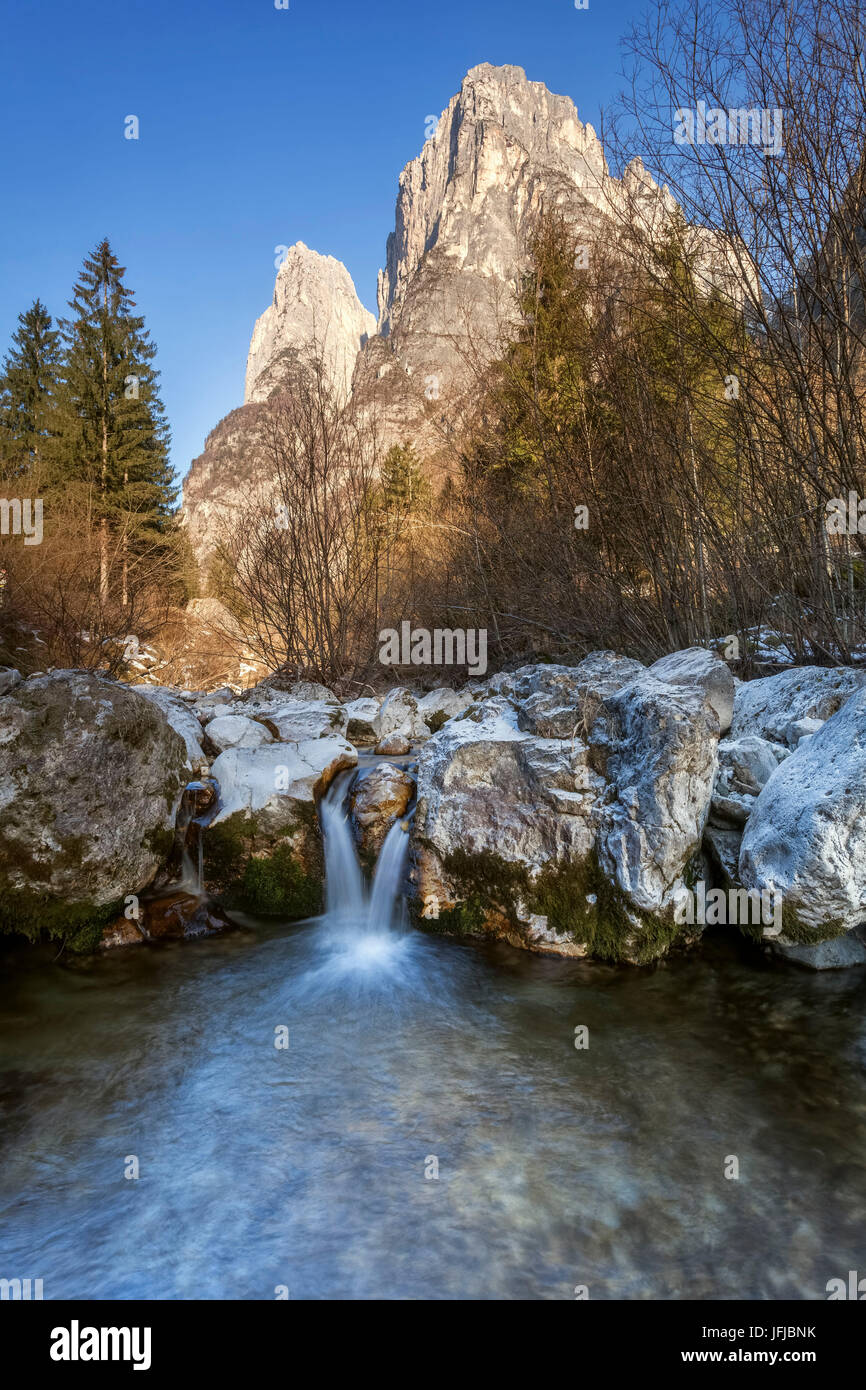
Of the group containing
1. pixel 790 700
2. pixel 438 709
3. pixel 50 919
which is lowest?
pixel 50 919

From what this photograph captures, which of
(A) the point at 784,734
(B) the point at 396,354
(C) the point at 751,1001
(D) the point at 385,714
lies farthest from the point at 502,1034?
(B) the point at 396,354

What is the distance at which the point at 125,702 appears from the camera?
5.00 metres

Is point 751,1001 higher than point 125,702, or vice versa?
point 125,702

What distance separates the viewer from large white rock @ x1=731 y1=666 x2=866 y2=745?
493 centimetres

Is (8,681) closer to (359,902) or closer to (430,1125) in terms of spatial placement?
(359,902)

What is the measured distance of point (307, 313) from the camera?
10312 cm

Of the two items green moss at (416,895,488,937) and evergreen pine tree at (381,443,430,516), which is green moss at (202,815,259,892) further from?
evergreen pine tree at (381,443,430,516)

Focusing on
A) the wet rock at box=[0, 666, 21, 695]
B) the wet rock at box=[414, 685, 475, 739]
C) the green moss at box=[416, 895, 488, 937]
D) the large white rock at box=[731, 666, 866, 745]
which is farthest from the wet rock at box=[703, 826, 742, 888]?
the wet rock at box=[0, 666, 21, 695]

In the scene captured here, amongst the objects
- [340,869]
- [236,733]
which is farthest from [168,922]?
[236,733]

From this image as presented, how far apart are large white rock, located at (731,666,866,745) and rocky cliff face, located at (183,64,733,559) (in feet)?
178

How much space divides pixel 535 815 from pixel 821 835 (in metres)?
1.73

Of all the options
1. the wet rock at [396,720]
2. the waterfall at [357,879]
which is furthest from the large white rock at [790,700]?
the wet rock at [396,720]
